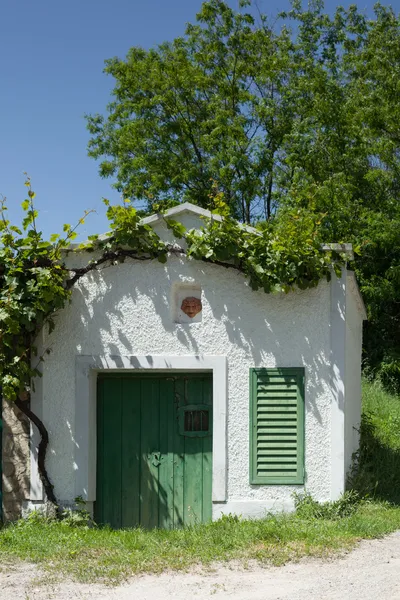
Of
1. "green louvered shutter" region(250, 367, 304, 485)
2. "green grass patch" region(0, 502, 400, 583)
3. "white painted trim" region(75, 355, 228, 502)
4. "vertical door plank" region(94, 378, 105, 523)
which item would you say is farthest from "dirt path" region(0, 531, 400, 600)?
"vertical door plank" region(94, 378, 105, 523)

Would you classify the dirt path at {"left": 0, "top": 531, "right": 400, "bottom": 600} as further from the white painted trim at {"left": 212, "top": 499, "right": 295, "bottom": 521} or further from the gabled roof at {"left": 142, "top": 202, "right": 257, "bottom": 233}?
the gabled roof at {"left": 142, "top": 202, "right": 257, "bottom": 233}

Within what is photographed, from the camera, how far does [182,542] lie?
7266 millimetres

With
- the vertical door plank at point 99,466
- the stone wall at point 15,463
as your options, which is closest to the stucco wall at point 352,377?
the vertical door plank at point 99,466

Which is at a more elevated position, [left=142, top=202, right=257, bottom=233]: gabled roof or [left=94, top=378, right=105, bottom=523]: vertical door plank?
[left=142, top=202, right=257, bottom=233]: gabled roof

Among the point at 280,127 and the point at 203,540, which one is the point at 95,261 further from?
the point at 280,127

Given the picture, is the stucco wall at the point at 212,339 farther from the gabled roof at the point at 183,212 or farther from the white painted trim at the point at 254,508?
the gabled roof at the point at 183,212

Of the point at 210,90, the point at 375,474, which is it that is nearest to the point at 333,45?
the point at 210,90

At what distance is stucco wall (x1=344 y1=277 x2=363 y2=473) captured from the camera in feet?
28.5

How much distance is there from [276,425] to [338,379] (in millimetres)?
859

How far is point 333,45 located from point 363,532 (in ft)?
62.8

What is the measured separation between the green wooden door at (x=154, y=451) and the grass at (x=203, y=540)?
531mm

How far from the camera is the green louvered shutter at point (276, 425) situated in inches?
330

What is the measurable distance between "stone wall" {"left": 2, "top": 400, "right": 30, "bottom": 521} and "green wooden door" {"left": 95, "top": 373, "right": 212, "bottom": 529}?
0.84 metres

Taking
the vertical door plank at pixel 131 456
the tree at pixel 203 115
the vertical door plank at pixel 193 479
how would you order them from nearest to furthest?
A: the vertical door plank at pixel 193 479 → the vertical door plank at pixel 131 456 → the tree at pixel 203 115
